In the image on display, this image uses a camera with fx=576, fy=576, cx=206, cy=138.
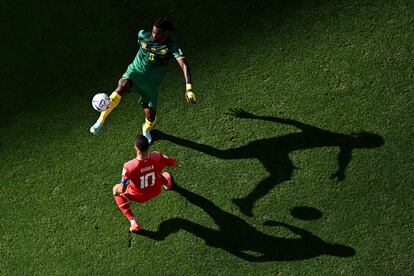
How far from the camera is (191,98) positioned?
6977 millimetres

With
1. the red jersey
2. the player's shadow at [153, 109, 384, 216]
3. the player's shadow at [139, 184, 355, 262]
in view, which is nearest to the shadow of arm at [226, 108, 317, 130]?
the player's shadow at [153, 109, 384, 216]

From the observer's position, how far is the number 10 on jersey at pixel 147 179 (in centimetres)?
716

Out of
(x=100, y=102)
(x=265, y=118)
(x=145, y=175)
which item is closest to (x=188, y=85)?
(x=100, y=102)

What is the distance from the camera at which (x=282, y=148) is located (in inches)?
324

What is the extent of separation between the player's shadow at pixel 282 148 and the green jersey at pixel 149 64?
1025 millimetres

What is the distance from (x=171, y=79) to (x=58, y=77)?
66.8 inches

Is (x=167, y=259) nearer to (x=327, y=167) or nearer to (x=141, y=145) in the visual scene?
(x=141, y=145)

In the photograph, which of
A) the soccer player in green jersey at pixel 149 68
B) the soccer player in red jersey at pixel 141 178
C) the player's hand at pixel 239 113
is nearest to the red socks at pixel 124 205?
the soccer player in red jersey at pixel 141 178

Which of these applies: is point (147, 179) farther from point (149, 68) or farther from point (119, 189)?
point (149, 68)

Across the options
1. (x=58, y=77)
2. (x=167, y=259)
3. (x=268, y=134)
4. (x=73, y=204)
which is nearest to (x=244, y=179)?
(x=268, y=134)

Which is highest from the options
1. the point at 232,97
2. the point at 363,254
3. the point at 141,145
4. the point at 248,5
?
the point at 248,5

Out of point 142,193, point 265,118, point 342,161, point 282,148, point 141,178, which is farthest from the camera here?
point 265,118

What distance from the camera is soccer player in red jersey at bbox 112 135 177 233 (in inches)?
275

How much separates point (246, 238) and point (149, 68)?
2.66 meters
